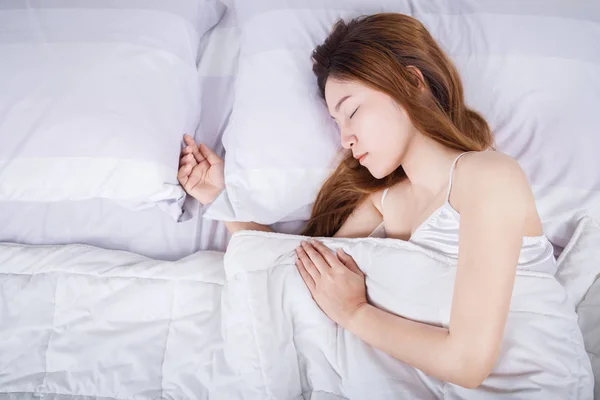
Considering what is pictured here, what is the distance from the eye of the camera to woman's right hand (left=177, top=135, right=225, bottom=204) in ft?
4.17

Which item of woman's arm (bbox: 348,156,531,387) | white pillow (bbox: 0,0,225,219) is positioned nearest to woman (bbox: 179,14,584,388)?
woman's arm (bbox: 348,156,531,387)

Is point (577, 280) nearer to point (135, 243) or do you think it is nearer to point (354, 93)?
point (354, 93)

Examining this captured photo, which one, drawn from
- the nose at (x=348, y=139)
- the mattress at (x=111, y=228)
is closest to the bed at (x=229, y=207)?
the mattress at (x=111, y=228)

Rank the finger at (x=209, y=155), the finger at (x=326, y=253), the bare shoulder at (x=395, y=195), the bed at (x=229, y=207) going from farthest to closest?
the finger at (x=209, y=155), the bare shoulder at (x=395, y=195), the finger at (x=326, y=253), the bed at (x=229, y=207)

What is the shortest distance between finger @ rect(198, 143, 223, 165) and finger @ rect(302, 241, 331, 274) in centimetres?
34

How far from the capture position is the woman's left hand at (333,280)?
1.02 meters

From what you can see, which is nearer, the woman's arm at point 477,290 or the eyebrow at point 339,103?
the woman's arm at point 477,290

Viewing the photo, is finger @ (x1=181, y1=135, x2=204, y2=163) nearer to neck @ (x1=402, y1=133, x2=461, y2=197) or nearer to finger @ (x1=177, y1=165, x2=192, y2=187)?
finger @ (x1=177, y1=165, x2=192, y2=187)

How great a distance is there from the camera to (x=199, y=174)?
4.19 feet

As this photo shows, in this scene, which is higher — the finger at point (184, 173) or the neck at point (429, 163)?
the neck at point (429, 163)

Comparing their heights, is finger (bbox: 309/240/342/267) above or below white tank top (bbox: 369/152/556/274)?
below

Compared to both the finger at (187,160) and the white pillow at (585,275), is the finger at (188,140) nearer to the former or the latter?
the finger at (187,160)

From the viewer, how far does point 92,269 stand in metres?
1.14

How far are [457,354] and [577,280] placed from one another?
0.38m
